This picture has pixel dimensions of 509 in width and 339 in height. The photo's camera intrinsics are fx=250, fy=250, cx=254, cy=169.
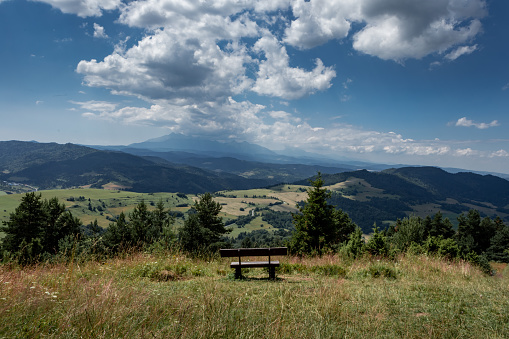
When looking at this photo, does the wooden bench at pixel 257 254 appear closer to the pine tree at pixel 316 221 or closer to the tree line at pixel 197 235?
the tree line at pixel 197 235

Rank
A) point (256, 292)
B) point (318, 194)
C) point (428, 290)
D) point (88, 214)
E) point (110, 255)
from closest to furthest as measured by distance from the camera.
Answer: point (256, 292) < point (428, 290) < point (110, 255) < point (318, 194) < point (88, 214)

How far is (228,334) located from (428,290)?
6.32 m

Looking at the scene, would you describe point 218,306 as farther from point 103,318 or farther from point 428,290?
point 428,290

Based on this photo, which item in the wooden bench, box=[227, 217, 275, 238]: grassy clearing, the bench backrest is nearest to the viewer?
the wooden bench

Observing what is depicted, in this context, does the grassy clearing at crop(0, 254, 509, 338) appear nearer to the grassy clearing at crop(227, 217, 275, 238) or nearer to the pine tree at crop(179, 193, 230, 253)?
the pine tree at crop(179, 193, 230, 253)

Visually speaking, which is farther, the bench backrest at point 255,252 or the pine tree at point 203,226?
the pine tree at point 203,226

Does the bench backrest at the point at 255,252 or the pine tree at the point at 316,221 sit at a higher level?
the bench backrest at the point at 255,252

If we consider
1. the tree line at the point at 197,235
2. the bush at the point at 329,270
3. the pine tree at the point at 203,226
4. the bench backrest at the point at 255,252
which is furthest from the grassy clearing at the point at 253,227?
the bench backrest at the point at 255,252

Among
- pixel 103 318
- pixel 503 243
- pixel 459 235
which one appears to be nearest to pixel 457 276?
pixel 103 318

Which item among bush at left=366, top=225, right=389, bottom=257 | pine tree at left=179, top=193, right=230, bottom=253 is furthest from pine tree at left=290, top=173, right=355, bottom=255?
pine tree at left=179, top=193, right=230, bottom=253

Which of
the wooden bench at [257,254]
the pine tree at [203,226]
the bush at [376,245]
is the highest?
the wooden bench at [257,254]

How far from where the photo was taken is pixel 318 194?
22750 millimetres

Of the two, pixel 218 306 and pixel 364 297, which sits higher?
pixel 218 306

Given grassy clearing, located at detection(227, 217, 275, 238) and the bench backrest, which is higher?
the bench backrest
